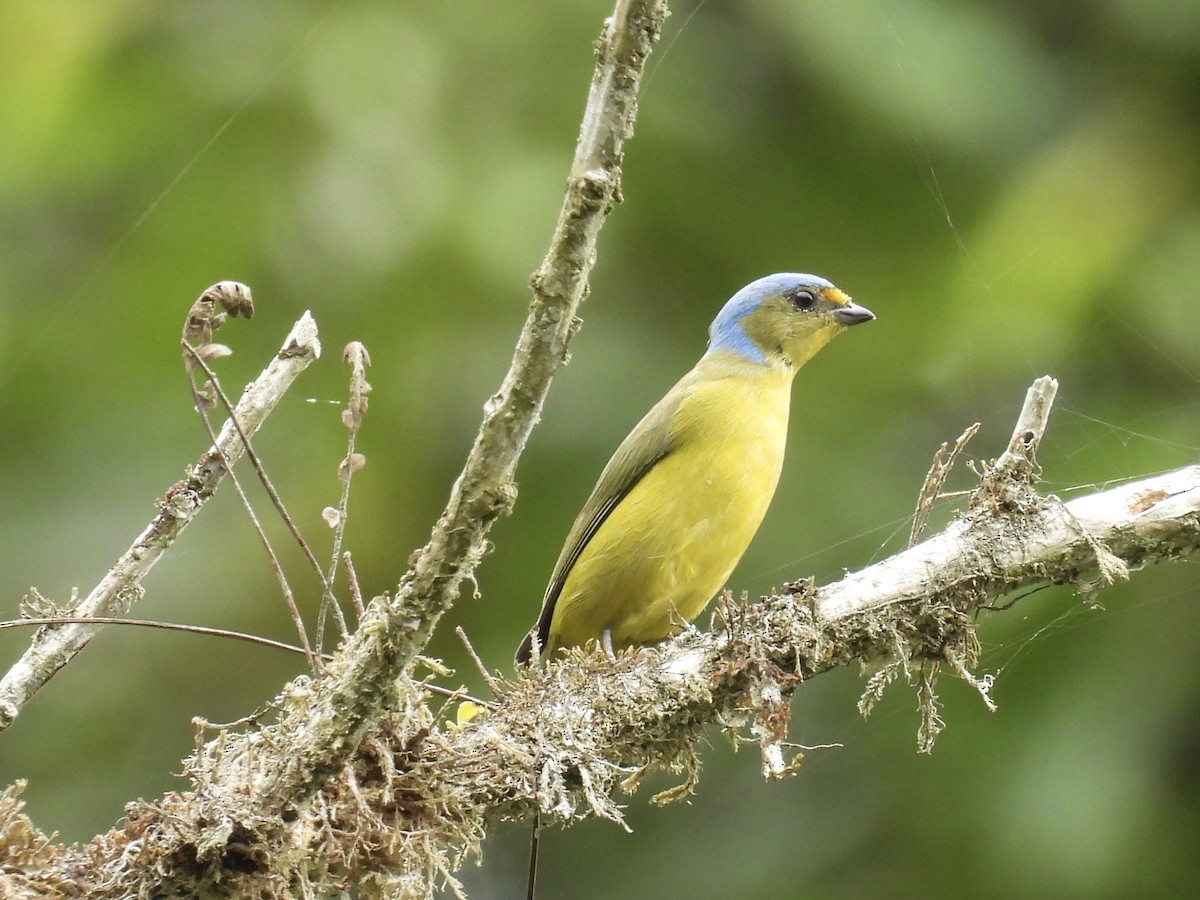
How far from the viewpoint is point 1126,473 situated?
436 cm

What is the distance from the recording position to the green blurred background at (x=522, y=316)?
16.8 ft

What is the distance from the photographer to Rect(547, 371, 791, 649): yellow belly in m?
3.86

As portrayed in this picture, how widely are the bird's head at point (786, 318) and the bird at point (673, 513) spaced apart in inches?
6.2

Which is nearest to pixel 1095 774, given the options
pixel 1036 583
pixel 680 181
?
pixel 1036 583

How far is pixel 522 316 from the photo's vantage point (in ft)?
19.5

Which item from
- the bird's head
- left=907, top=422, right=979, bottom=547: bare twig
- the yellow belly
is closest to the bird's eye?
the bird's head

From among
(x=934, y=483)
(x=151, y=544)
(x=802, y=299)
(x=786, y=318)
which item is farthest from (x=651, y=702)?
(x=802, y=299)

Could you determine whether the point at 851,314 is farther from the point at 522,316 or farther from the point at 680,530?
the point at 522,316

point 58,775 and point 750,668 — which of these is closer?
point 750,668

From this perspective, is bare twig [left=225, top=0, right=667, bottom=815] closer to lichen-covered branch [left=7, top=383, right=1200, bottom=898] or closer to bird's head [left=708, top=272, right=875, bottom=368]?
lichen-covered branch [left=7, top=383, right=1200, bottom=898]

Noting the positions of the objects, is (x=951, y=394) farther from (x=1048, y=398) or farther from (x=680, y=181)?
(x=1048, y=398)

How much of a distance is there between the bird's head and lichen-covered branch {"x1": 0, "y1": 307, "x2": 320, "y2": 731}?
2091 mm

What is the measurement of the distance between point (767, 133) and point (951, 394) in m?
1.61

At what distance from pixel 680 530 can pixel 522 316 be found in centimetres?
234
